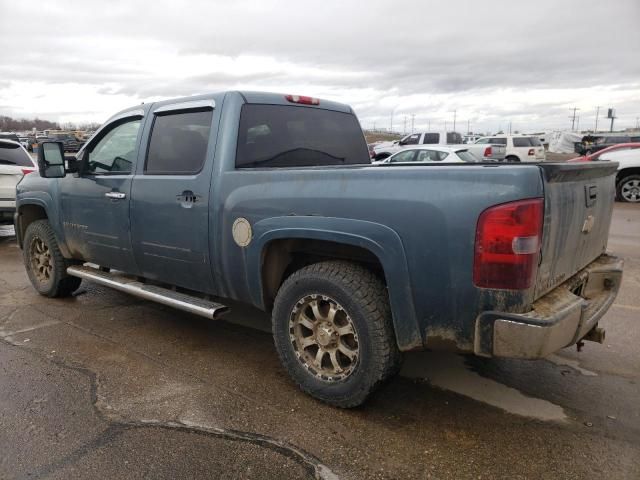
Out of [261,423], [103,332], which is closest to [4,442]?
[261,423]

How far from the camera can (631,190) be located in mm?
12938

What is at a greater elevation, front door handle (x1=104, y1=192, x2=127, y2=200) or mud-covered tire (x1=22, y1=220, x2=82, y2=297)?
front door handle (x1=104, y1=192, x2=127, y2=200)

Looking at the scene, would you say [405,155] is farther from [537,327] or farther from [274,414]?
[537,327]

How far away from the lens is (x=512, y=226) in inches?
93.4

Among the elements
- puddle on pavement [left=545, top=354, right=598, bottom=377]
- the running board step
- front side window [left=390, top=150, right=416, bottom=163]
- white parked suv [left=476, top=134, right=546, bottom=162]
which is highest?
the running board step

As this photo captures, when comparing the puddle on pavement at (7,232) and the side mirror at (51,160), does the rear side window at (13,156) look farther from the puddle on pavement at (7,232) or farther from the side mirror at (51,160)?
the side mirror at (51,160)

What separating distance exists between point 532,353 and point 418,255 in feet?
2.31

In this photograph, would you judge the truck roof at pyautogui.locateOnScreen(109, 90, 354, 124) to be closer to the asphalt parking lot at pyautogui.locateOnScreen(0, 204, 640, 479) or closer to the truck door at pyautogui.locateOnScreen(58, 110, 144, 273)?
the truck door at pyautogui.locateOnScreen(58, 110, 144, 273)

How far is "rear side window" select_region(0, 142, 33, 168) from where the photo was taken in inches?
352

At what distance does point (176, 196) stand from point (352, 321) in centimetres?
164

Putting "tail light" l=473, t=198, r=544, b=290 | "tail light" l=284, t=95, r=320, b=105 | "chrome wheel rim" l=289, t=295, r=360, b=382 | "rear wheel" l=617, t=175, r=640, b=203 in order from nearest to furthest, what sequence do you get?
"tail light" l=473, t=198, r=544, b=290 → "chrome wheel rim" l=289, t=295, r=360, b=382 → "tail light" l=284, t=95, r=320, b=105 → "rear wheel" l=617, t=175, r=640, b=203

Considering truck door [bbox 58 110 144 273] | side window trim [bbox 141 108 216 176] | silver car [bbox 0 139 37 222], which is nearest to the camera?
side window trim [bbox 141 108 216 176]

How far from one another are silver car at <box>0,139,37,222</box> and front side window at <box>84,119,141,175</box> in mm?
4941

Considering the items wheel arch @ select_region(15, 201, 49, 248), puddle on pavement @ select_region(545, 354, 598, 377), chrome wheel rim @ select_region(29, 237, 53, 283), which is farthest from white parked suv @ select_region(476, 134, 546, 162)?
chrome wheel rim @ select_region(29, 237, 53, 283)
